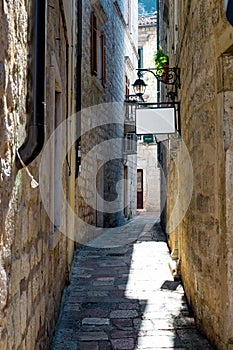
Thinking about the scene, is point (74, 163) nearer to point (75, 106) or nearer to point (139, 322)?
point (75, 106)

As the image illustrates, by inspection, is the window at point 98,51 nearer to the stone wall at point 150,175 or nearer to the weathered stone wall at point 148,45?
the stone wall at point 150,175

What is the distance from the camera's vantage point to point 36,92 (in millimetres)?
2008

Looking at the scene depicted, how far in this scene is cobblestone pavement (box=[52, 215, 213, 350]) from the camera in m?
3.59

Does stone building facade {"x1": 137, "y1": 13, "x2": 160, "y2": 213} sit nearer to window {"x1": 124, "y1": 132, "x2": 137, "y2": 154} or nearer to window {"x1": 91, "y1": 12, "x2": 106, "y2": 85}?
window {"x1": 124, "y1": 132, "x2": 137, "y2": 154}

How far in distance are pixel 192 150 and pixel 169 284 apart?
1.82 meters

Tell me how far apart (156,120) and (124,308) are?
263cm

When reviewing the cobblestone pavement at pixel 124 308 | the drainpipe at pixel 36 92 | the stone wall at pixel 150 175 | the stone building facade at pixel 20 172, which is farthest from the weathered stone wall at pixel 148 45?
the drainpipe at pixel 36 92

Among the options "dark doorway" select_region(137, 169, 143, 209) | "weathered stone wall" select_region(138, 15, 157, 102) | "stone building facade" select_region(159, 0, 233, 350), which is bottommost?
"dark doorway" select_region(137, 169, 143, 209)

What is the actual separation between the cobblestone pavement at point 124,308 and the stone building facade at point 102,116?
171 cm

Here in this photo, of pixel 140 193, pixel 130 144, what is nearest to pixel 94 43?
pixel 130 144

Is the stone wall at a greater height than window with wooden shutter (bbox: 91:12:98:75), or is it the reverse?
window with wooden shutter (bbox: 91:12:98:75)

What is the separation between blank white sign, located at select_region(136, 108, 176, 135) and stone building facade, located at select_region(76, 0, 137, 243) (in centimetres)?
225

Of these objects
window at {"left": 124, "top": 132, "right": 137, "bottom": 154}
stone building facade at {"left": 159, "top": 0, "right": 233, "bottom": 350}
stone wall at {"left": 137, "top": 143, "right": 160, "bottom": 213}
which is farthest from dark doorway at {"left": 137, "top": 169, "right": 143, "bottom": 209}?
stone building facade at {"left": 159, "top": 0, "right": 233, "bottom": 350}

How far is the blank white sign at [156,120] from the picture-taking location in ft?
19.2
